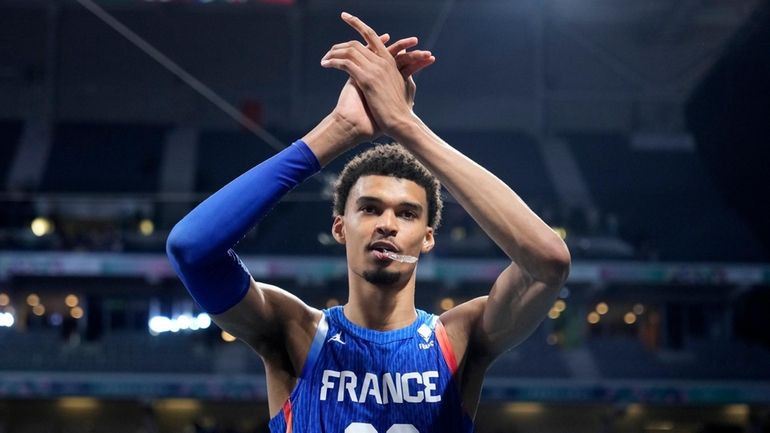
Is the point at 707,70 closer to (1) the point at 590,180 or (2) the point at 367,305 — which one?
(1) the point at 590,180

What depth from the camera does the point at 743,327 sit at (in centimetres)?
2280

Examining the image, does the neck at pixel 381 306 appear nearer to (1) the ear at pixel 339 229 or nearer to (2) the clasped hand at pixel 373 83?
(1) the ear at pixel 339 229

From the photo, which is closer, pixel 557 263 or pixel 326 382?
pixel 557 263

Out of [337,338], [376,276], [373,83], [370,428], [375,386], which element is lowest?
[370,428]

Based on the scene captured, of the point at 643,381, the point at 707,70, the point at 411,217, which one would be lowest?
the point at 643,381

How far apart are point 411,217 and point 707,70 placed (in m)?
21.6

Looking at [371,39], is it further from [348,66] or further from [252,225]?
[252,225]

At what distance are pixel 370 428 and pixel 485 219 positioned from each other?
26.0 inches

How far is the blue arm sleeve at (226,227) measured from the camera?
7.47 ft

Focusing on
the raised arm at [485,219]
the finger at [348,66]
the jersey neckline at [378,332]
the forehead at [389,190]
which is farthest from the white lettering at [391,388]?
the finger at [348,66]

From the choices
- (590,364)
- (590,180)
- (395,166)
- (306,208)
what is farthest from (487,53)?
(395,166)

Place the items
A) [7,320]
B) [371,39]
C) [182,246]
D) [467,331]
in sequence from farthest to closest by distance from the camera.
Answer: [7,320] → [467,331] → [371,39] → [182,246]

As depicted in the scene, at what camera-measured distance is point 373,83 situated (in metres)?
2.51

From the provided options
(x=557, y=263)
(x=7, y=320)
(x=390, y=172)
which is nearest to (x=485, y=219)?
(x=557, y=263)
